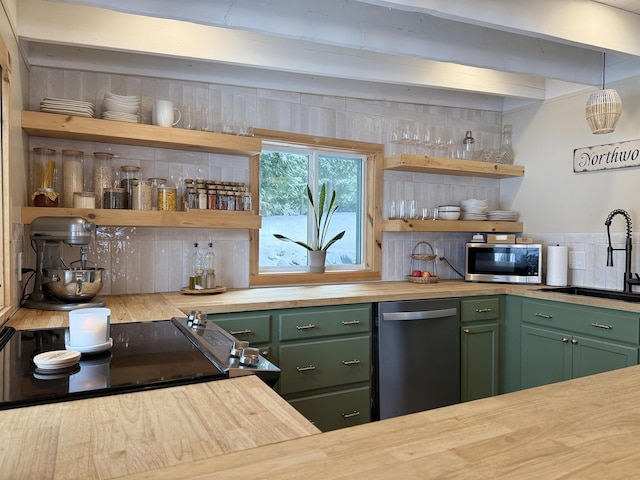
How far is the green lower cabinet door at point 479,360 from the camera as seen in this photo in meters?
3.19

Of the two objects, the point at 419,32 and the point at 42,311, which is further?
the point at 419,32

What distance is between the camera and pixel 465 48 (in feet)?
9.43

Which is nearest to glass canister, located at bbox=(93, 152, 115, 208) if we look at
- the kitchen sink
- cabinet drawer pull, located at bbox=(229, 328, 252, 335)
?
cabinet drawer pull, located at bbox=(229, 328, 252, 335)

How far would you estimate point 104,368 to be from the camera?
4.30ft

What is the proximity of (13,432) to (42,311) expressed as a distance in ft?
4.86

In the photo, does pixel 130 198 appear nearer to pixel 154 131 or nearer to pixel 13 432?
pixel 154 131

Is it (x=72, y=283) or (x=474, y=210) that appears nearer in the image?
(x=72, y=283)

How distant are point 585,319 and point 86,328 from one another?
2.66 m

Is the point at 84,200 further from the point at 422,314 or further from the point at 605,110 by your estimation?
the point at 605,110

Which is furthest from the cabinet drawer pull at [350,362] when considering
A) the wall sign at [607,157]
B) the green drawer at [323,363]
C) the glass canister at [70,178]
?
the wall sign at [607,157]

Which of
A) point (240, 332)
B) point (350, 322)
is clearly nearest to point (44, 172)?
point (240, 332)

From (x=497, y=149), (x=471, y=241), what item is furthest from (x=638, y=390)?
(x=497, y=149)

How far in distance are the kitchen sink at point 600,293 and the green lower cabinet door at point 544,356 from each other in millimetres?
328

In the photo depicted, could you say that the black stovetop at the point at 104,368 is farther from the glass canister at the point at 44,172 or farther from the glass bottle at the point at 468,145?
the glass bottle at the point at 468,145
